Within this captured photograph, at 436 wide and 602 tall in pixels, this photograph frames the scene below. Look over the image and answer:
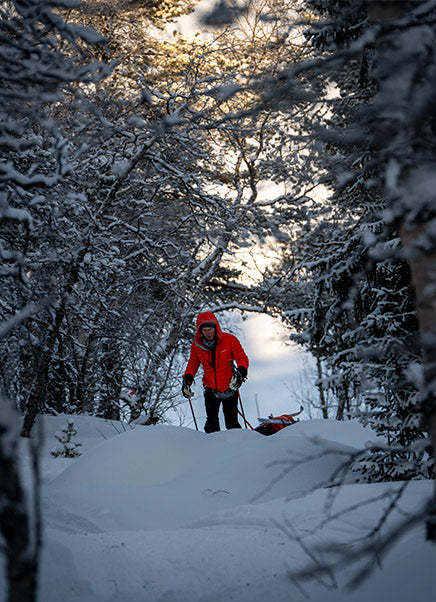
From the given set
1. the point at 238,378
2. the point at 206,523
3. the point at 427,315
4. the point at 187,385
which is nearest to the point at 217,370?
the point at 238,378

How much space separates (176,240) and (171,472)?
541 cm

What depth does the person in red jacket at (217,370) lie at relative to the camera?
25.9 feet

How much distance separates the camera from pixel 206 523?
13.0 ft

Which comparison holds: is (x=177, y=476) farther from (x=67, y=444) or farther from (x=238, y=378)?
(x=67, y=444)

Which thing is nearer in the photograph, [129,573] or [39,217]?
[129,573]

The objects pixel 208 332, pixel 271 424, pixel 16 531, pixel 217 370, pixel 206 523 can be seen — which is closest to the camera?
pixel 16 531

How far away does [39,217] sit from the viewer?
539 centimetres

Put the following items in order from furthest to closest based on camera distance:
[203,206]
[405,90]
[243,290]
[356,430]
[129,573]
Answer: [243,290]
[356,430]
[203,206]
[129,573]
[405,90]

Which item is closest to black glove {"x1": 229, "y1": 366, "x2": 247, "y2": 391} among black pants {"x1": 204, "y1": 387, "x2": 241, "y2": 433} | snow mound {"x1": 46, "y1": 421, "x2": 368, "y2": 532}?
black pants {"x1": 204, "y1": 387, "x2": 241, "y2": 433}

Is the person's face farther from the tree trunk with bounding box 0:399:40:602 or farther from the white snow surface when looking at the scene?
the tree trunk with bounding box 0:399:40:602

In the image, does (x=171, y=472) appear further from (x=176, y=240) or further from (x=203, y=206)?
(x=176, y=240)

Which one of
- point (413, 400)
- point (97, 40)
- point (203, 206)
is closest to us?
point (97, 40)

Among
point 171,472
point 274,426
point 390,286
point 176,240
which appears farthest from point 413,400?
point 176,240

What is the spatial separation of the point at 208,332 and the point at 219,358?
462 millimetres
